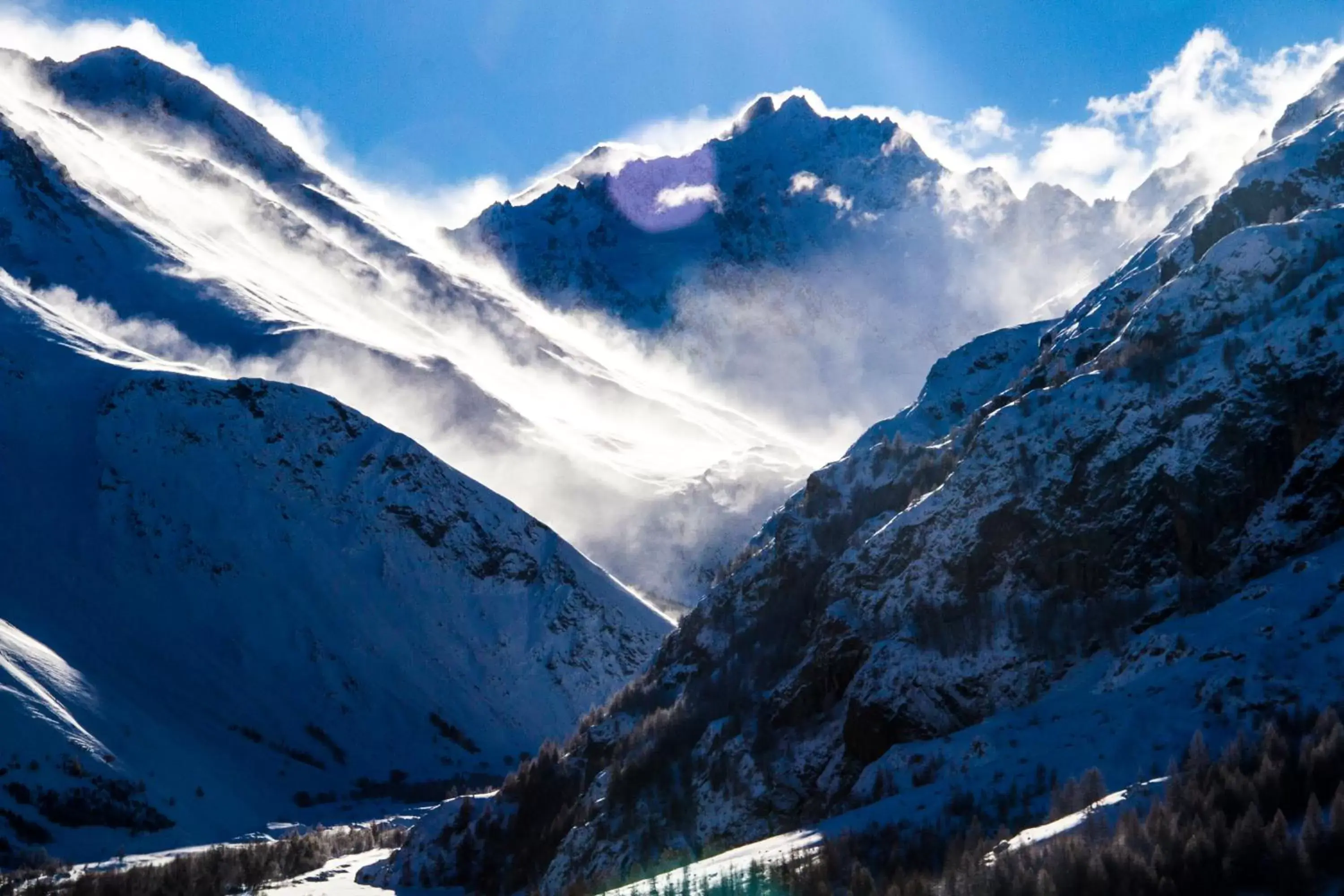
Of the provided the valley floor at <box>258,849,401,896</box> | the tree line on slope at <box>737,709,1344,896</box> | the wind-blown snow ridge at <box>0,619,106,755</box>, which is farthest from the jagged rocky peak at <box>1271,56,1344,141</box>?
the wind-blown snow ridge at <box>0,619,106,755</box>

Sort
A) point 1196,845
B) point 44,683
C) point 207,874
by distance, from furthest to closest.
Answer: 1. point 44,683
2. point 207,874
3. point 1196,845

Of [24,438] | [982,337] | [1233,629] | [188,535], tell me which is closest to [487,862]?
[1233,629]

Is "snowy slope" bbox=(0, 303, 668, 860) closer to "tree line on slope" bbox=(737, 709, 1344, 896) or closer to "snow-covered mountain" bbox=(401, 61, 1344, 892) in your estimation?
"snow-covered mountain" bbox=(401, 61, 1344, 892)

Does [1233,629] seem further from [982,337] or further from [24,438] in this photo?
[24,438]

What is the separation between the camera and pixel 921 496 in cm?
7256

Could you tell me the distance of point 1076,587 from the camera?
58.5 meters

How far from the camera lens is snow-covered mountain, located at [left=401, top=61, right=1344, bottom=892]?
4688cm

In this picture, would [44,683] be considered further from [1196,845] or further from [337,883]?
[1196,845]

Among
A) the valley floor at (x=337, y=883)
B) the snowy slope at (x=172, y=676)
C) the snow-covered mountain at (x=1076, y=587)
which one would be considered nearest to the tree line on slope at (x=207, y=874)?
the valley floor at (x=337, y=883)

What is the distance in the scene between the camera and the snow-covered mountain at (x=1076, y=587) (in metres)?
46.9

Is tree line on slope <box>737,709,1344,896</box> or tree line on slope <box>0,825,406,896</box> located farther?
tree line on slope <box>0,825,406,896</box>

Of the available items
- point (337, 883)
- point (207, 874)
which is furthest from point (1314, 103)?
point (207, 874)

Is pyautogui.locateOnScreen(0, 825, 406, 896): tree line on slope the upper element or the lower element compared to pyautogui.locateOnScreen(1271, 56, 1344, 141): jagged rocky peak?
lower

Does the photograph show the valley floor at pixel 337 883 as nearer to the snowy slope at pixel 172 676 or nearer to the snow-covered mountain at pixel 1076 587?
the snow-covered mountain at pixel 1076 587
